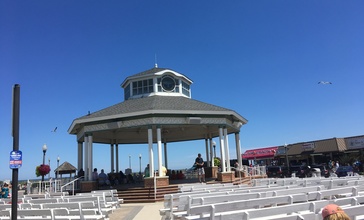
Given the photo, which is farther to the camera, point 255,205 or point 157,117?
point 157,117

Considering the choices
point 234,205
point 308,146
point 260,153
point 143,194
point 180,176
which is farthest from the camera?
point 260,153

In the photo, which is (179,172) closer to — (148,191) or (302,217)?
(148,191)

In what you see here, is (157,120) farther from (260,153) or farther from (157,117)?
(260,153)

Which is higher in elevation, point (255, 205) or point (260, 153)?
point (260, 153)

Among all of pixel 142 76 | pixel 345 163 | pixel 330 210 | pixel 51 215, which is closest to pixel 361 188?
pixel 330 210

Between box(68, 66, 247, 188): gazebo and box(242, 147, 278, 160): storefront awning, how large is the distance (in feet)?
78.8

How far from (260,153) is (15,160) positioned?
4570 cm

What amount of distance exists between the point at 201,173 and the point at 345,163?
76.5 ft

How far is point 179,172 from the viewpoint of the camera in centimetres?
2444

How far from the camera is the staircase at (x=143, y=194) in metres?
15.0

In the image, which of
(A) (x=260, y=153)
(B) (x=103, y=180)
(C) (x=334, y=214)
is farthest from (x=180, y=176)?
(A) (x=260, y=153)

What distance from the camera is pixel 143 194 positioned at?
15336 mm

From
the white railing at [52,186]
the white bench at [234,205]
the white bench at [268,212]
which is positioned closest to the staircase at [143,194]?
the white railing at [52,186]

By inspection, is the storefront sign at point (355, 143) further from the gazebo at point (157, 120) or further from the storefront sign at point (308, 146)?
the gazebo at point (157, 120)
